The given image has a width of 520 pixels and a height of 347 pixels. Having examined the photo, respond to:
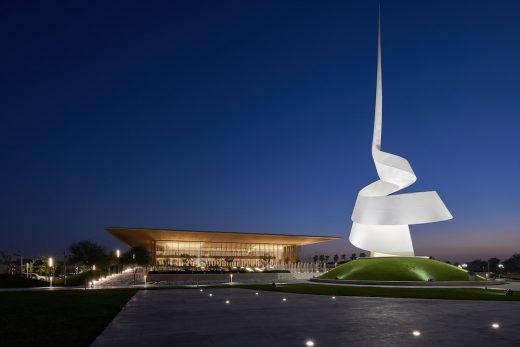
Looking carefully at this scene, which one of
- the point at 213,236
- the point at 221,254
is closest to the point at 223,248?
the point at 221,254

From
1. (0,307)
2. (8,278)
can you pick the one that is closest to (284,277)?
(8,278)

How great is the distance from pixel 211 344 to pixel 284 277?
139ft

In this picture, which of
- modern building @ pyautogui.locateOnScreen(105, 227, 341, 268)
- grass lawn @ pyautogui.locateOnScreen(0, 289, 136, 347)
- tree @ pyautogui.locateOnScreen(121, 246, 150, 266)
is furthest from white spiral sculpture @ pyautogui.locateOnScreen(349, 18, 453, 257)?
tree @ pyautogui.locateOnScreen(121, 246, 150, 266)

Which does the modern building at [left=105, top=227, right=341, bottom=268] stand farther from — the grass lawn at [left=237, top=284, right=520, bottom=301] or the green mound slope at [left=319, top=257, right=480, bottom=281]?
the grass lawn at [left=237, top=284, right=520, bottom=301]

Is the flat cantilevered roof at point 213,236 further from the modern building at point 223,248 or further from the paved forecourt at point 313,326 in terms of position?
the paved forecourt at point 313,326

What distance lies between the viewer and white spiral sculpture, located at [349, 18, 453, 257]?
41.4 m

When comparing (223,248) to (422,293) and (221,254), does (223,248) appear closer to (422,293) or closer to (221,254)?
(221,254)

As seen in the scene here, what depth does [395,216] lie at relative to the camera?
138 feet

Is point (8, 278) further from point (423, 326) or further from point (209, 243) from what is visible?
point (209, 243)

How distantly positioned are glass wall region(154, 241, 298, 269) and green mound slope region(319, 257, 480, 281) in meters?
43.1

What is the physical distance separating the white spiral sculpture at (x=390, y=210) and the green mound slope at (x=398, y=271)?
233 centimetres

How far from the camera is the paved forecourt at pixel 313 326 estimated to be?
9344 millimetres

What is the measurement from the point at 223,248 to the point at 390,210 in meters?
49.2

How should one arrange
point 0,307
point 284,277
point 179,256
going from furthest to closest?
point 179,256 < point 284,277 < point 0,307
